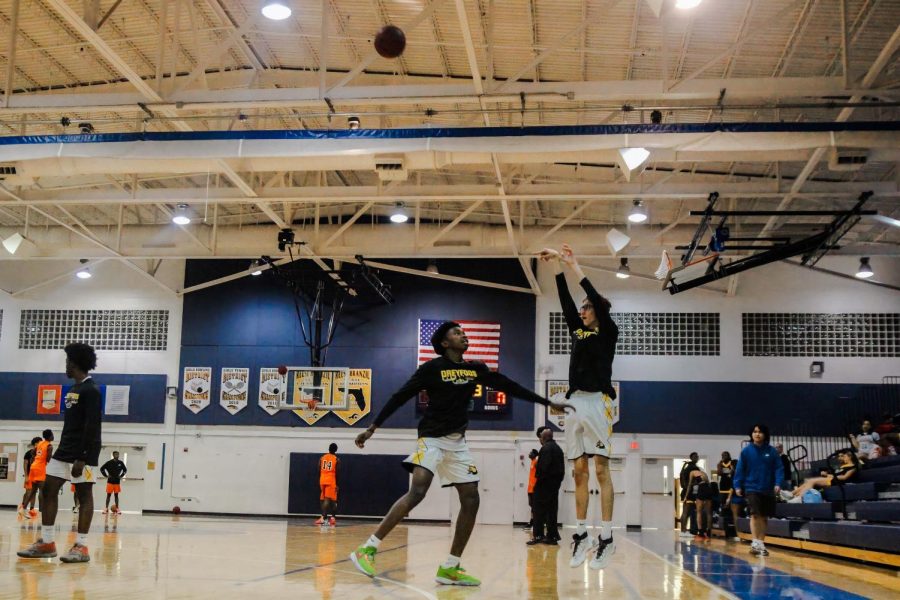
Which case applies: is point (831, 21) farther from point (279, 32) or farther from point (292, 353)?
point (292, 353)

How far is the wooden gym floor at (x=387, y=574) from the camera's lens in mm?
6438

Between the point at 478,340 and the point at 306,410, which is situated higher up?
the point at 478,340

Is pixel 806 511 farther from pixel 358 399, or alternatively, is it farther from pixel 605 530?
pixel 358 399

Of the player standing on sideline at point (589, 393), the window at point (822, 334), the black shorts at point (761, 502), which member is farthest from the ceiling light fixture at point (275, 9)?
the window at point (822, 334)

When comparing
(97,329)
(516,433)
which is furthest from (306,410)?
(97,329)

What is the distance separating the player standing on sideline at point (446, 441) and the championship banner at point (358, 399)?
62.4 ft

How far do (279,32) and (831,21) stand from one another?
30.1 feet

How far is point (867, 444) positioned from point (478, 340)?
10.9 m

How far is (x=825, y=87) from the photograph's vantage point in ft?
42.4

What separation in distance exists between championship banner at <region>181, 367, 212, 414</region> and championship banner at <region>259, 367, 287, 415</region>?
67.0 inches

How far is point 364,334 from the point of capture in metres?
26.8

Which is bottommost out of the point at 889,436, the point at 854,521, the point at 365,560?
the point at 854,521

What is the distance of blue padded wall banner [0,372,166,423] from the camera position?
2722 cm

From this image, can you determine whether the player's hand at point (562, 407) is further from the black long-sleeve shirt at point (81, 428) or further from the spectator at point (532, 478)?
the spectator at point (532, 478)
